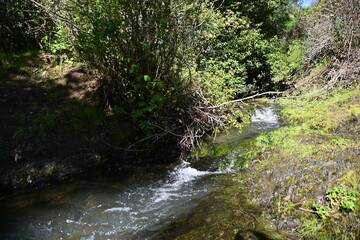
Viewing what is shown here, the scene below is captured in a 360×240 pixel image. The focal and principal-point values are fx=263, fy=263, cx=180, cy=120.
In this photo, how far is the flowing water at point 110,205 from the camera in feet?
12.8

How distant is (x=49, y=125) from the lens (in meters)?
6.50

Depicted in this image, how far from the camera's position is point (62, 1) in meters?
6.39

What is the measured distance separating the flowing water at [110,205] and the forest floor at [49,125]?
511 mm

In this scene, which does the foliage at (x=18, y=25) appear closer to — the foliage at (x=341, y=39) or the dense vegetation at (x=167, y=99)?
the dense vegetation at (x=167, y=99)

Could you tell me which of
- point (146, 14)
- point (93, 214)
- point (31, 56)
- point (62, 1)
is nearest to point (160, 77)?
point (146, 14)

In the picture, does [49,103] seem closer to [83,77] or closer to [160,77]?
[83,77]

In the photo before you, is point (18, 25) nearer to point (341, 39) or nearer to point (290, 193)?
point (290, 193)

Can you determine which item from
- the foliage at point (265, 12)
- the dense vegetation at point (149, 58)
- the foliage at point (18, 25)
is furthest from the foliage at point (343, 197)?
the foliage at point (265, 12)

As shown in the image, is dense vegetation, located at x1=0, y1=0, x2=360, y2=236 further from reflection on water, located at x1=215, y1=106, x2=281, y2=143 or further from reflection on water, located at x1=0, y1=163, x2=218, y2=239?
reflection on water, located at x1=0, y1=163, x2=218, y2=239

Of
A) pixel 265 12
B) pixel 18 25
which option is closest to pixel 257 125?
pixel 18 25

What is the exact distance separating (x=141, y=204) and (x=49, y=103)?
4422mm

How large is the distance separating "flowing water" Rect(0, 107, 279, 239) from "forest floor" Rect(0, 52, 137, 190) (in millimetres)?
511

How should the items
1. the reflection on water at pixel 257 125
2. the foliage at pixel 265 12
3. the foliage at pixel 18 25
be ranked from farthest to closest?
1. the foliage at pixel 265 12
2. the foliage at pixel 18 25
3. the reflection on water at pixel 257 125

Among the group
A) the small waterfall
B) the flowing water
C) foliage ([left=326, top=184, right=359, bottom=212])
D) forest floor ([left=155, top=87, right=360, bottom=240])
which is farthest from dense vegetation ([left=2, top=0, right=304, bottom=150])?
foliage ([left=326, top=184, right=359, bottom=212])
